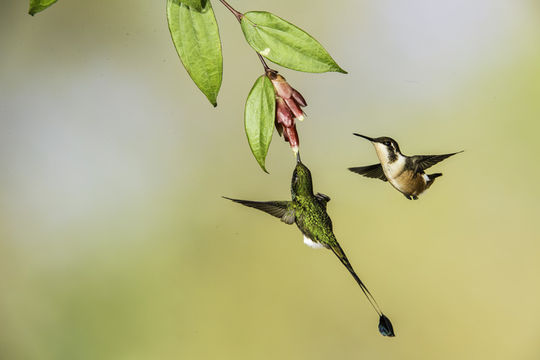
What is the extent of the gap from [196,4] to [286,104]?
94mm

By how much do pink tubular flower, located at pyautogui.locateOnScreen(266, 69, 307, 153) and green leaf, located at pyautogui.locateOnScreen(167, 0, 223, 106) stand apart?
0.05 m

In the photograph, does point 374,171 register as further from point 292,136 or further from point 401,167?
point 292,136

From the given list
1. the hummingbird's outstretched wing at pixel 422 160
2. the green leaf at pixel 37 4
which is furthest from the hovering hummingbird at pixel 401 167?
the green leaf at pixel 37 4

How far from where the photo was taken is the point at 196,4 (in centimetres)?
30

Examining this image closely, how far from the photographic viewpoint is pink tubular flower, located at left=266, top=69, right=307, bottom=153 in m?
0.35

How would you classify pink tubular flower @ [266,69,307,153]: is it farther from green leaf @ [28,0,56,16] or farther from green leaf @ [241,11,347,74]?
green leaf @ [28,0,56,16]

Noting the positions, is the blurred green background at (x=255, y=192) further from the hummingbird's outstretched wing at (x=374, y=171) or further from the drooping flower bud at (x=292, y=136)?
the drooping flower bud at (x=292, y=136)

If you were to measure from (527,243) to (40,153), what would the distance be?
37.3 inches

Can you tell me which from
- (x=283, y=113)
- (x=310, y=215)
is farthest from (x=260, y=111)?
(x=310, y=215)

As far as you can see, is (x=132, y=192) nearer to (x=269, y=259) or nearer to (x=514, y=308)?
(x=269, y=259)

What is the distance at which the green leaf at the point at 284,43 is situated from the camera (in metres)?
0.33

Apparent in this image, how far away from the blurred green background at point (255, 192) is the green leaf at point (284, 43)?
51 centimetres

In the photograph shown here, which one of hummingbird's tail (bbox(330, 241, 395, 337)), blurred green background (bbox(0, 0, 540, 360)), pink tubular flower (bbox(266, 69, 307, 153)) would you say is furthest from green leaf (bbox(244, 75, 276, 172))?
blurred green background (bbox(0, 0, 540, 360))

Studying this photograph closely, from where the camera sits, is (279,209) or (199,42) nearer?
(199,42)
